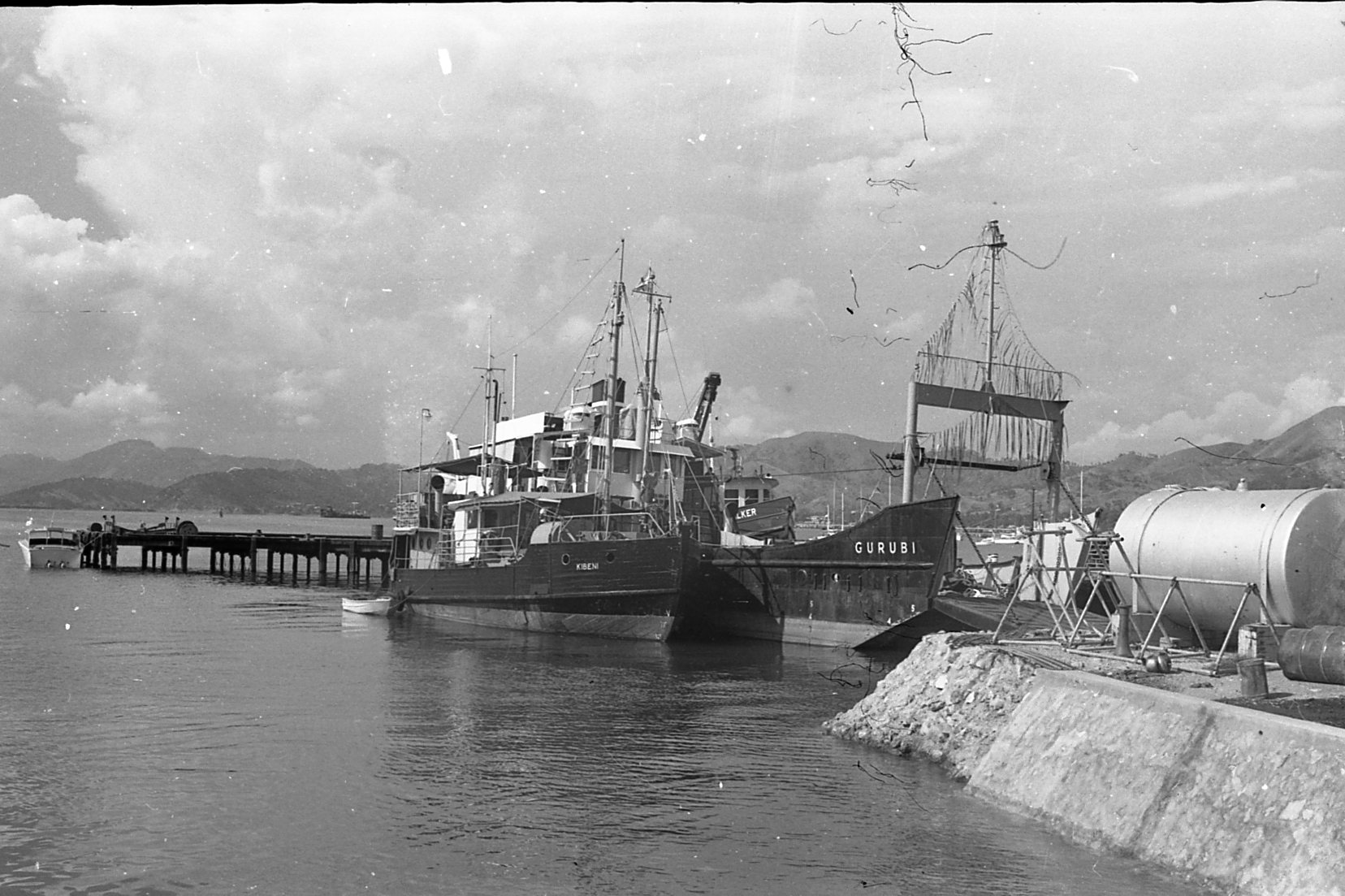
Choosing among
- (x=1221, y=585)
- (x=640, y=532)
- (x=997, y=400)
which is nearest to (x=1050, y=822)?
(x=1221, y=585)

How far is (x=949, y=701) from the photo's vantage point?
14734mm

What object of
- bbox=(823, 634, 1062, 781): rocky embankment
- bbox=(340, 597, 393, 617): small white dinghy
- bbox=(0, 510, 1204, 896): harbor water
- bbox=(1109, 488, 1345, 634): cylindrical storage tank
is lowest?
bbox=(340, 597, 393, 617): small white dinghy

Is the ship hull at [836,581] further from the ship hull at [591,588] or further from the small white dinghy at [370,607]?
the small white dinghy at [370,607]

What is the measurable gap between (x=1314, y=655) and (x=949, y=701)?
14.9 feet

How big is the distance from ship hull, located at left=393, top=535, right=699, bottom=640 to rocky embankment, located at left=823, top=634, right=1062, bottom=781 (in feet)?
49.6

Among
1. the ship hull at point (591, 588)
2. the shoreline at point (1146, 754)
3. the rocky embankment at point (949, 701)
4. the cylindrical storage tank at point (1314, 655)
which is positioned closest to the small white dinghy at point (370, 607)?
the ship hull at point (591, 588)

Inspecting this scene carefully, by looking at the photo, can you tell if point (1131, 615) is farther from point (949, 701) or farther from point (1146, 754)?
point (1146, 754)

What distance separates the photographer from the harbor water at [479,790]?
999 cm

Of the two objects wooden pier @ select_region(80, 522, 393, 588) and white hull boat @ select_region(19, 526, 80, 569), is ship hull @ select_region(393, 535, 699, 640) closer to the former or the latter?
wooden pier @ select_region(80, 522, 393, 588)

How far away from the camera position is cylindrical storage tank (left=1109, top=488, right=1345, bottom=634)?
13.4 metres

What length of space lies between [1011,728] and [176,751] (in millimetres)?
11438

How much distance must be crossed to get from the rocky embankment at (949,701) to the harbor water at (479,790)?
14.9 inches

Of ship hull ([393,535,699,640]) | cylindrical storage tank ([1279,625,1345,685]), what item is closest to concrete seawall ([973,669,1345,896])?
cylindrical storage tank ([1279,625,1345,685])

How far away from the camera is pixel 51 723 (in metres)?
17.3
